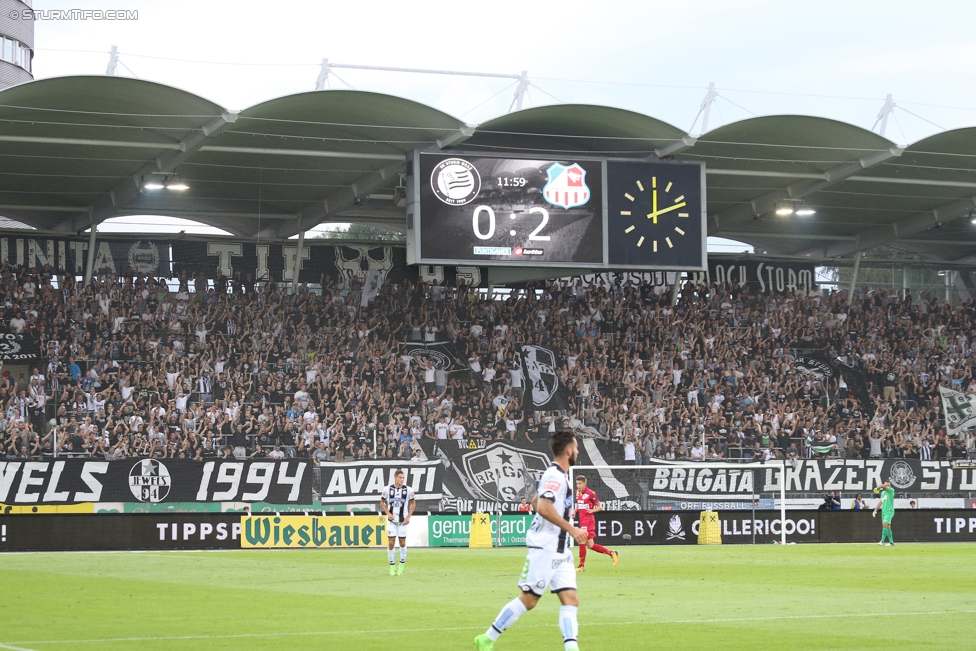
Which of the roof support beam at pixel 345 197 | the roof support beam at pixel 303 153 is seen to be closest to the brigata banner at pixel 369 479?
the roof support beam at pixel 345 197

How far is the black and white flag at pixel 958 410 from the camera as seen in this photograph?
45000mm

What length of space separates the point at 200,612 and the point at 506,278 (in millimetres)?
30549

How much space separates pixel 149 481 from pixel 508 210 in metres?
12.6

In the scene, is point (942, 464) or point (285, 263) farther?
point (285, 263)

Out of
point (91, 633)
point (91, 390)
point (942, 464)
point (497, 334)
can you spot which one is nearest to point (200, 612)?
point (91, 633)

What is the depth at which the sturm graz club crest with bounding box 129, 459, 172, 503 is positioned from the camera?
33.6 m

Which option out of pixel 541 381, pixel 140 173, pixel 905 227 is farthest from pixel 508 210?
pixel 905 227

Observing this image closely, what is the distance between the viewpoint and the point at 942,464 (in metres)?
40.4

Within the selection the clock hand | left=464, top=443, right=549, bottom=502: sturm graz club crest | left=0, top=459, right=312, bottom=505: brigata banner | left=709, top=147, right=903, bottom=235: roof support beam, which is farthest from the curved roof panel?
left=0, top=459, right=312, bottom=505: brigata banner

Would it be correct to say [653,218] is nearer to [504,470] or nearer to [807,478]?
[504,470]

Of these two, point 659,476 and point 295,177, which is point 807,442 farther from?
point 295,177

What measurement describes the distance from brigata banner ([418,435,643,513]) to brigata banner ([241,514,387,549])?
4124 mm

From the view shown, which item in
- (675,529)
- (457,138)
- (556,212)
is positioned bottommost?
(675,529)

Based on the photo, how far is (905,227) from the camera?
48.3 meters
